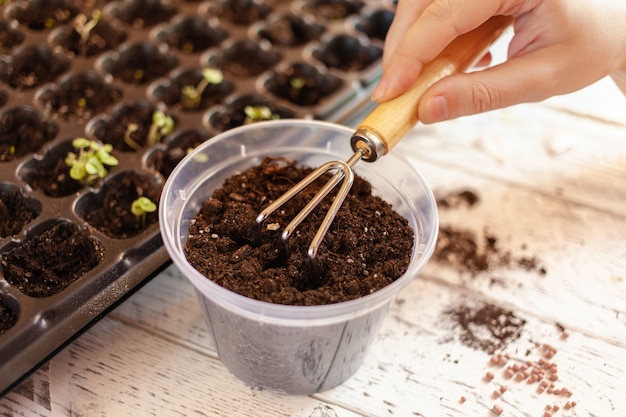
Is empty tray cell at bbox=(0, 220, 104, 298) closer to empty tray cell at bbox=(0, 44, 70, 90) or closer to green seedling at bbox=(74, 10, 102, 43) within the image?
empty tray cell at bbox=(0, 44, 70, 90)

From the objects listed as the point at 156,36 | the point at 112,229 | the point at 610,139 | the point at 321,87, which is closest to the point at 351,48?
the point at 321,87

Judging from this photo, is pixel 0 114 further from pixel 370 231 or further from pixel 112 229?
pixel 370 231

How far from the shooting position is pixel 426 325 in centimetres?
103

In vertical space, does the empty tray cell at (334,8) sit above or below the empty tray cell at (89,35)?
above

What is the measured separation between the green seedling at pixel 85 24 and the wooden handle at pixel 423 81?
82cm

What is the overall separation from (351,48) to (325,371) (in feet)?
2.81

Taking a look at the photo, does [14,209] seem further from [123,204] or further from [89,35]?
[89,35]

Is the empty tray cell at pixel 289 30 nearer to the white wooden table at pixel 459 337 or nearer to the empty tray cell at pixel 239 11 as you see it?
the empty tray cell at pixel 239 11

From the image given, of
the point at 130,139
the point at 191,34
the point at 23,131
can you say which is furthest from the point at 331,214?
the point at 191,34

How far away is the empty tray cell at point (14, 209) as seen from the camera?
1036 mm

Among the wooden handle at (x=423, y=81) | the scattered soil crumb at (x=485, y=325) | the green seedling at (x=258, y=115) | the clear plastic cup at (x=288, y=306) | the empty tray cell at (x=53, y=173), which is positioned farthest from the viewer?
the green seedling at (x=258, y=115)

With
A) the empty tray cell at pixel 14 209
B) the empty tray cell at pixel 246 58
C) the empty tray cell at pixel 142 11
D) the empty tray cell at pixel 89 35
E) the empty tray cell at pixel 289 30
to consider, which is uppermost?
the empty tray cell at pixel 289 30

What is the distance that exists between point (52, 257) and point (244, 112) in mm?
508

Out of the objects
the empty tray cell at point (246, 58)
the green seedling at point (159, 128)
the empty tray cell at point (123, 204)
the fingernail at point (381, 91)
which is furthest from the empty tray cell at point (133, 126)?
the fingernail at point (381, 91)
